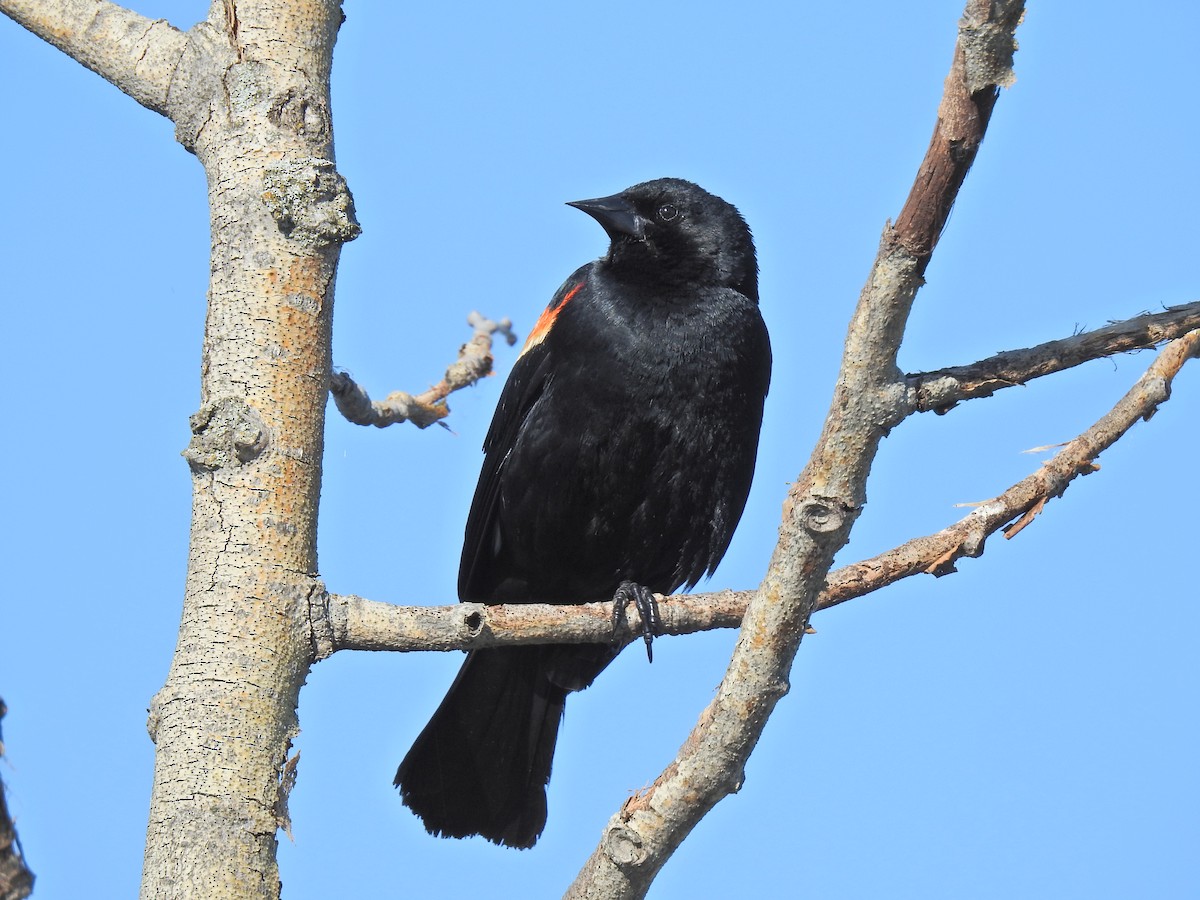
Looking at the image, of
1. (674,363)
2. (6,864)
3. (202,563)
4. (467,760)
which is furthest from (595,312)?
(6,864)

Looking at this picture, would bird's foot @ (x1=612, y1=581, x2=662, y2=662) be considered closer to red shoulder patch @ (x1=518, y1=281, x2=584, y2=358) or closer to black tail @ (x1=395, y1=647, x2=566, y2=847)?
black tail @ (x1=395, y1=647, x2=566, y2=847)

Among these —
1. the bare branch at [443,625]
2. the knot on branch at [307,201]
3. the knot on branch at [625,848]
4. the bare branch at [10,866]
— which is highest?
the knot on branch at [307,201]

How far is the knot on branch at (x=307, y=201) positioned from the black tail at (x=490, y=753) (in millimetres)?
1803

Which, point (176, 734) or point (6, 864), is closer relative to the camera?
point (6, 864)

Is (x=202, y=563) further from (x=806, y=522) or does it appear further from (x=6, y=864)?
(x=806, y=522)

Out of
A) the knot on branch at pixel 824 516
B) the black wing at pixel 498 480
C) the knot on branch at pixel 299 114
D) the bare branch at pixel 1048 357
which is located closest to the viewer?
the knot on branch at pixel 824 516

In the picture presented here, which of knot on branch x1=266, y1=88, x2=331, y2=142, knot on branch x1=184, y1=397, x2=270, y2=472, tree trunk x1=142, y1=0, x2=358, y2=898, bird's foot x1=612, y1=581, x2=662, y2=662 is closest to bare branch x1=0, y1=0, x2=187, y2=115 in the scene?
tree trunk x1=142, y1=0, x2=358, y2=898

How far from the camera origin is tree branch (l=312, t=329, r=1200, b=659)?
2500 mm

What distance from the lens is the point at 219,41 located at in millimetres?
2768

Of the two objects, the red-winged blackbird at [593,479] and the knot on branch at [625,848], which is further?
the red-winged blackbird at [593,479]

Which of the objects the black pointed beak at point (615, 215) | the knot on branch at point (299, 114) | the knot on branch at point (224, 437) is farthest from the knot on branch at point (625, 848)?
the black pointed beak at point (615, 215)

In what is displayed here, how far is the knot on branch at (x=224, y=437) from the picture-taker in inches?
96.7

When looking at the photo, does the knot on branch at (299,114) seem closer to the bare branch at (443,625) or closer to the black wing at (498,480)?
the bare branch at (443,625)

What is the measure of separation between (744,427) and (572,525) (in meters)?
0.65
